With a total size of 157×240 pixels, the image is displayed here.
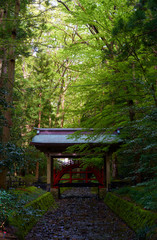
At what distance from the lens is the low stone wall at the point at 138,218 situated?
16.2 ft

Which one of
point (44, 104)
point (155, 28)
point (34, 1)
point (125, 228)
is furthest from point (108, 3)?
point (44, 104)

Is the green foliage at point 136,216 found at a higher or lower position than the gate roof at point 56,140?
lower

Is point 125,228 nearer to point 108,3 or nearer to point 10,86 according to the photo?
point 10,86

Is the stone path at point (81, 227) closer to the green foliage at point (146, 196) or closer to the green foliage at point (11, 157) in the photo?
the green foliage at point (146, 196)

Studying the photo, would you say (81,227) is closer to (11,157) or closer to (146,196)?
(146,196)

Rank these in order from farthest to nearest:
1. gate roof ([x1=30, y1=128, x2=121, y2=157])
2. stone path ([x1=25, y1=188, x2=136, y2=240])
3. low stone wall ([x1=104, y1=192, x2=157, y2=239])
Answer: gate roof ([x1=30, y1=128, x2=121, y2=157]) → stone path ([x1=25, y1=188, x2=136, y2=240]) → low stone wall ([x1=104, y1=192, x2=157, y2=239])

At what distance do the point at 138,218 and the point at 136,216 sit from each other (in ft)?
0.65

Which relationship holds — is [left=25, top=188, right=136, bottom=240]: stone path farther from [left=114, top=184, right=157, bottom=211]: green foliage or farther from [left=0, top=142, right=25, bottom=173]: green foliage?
[left=0, top=142, right=25, bottom=173]: green foliage

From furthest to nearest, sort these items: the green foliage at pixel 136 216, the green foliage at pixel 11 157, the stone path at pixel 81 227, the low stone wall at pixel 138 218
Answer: the stone path at pixel 81 227, the green foliage at pixel 136 216, the low stone wall at pixel 138 218, the green foliage at pixel 11 157

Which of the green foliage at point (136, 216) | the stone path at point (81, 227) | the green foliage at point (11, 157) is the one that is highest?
the green foliage at point (11, 157)

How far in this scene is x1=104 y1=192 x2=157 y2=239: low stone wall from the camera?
4934 mm

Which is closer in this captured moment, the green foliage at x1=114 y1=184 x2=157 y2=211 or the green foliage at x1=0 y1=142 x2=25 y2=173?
the green foliage at x1=0 y1=142 x2=25 y2=173

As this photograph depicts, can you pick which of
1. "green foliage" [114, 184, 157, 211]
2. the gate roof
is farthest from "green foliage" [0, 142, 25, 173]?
the gate roof

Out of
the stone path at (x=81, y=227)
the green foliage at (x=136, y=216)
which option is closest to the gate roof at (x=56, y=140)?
the stone path at (x=81, y=227)
